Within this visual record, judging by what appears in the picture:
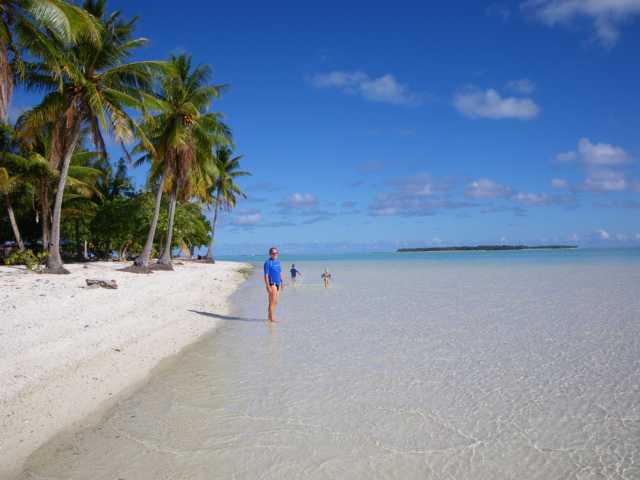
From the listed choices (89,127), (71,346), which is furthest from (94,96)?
(71,346)

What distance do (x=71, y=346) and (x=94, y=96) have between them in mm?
12766

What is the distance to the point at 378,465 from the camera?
393 centimetres

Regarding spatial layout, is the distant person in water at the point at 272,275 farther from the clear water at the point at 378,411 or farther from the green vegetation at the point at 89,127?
the green vegetation at the point at 89,127

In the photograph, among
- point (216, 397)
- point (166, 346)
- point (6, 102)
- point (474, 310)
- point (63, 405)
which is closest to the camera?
point (63, 405)

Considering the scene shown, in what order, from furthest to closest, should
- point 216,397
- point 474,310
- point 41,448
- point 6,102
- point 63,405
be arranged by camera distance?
point 474,310
point 6,102
point 216,397
point 63,405
point 41,448

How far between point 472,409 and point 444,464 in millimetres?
1529

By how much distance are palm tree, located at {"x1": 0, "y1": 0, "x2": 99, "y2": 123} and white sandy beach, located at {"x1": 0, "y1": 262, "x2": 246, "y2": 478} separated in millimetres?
5665

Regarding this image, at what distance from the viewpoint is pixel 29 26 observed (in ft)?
42.7

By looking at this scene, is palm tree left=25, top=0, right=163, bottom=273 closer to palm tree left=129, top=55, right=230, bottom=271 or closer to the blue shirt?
palm tree left=129, top=55, right=230, bottom=271

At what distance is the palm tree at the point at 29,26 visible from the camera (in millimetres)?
11711

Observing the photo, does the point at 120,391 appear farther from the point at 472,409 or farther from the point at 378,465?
the point at 472,409

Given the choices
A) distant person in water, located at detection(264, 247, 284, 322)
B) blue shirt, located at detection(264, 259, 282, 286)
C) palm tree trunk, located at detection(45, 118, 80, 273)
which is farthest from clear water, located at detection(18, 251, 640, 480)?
palm tree trunk, located at detection(45, 118, 80, 273)

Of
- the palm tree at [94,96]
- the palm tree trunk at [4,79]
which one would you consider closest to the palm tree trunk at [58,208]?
the palm tree at [94,96]

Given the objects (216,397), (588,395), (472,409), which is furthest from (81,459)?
(588,395)
